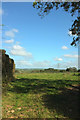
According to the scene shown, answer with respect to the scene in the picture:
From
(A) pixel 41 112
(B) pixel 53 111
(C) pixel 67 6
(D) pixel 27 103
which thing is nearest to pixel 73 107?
(B) pixel 53 111

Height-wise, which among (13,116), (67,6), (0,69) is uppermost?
(67,6)

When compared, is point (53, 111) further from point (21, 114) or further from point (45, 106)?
point (21, 114)

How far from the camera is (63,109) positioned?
578 cm

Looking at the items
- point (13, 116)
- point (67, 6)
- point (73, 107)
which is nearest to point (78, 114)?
point (73, 107)

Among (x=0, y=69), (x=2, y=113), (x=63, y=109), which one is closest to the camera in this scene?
(x=2, y=113)

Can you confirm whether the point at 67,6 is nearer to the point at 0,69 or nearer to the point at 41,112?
the point at 0,69

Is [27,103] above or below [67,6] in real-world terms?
below

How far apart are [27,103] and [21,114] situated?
151 centimetres

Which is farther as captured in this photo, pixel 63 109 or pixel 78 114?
pixel 63 109

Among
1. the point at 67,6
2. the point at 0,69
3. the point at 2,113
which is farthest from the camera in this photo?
the point at 67,6

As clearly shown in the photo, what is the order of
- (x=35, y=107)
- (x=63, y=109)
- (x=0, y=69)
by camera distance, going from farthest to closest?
(x=0, y=69) < (x=35, y=107) < (x=63, y=109)

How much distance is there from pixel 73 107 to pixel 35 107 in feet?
6.69

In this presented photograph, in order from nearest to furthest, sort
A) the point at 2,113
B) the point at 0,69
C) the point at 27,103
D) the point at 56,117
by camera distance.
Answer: the point at 56,117, the point at 2,113, the point at 27,103, the point at 0,69

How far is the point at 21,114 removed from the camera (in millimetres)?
5309
